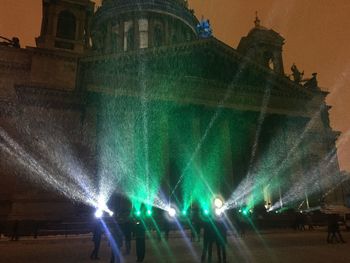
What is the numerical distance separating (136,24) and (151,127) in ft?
72.5

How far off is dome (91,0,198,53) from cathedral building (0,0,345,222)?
12851 mm

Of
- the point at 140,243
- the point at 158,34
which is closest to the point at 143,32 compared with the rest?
the point at 158,34

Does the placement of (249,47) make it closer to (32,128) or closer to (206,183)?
(206,183)

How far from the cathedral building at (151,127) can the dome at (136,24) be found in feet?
42.2

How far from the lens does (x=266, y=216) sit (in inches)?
840

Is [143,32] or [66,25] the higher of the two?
[143,32]

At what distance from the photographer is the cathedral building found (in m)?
22.6

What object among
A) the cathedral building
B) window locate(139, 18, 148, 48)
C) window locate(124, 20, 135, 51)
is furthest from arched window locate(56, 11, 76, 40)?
window locate(139, 18, 148, 48)

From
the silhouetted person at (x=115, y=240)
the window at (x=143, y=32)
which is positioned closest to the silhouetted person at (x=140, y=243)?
the silhouetted person at (x=115, y=240)

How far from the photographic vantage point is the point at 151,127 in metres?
24.7

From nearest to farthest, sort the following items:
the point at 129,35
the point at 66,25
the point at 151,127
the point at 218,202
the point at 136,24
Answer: the point at 218,202, the point at 151,127, the point at 66,25, the point at 136,24, the point at 129,35

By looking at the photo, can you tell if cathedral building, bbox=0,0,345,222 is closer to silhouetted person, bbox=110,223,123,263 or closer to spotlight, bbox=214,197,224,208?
spotlight, bbox=214,197,224,208

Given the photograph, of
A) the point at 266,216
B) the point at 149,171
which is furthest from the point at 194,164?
the point at 266,216

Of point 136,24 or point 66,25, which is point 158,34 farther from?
point 66,25
